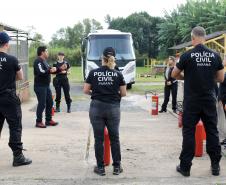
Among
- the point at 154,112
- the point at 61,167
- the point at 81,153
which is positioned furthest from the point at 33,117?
the point at 61,167

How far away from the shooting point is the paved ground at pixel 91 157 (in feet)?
21.5

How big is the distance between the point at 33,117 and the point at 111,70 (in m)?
6.79

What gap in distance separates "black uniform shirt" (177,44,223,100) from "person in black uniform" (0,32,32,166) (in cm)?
247

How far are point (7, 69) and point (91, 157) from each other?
204 centimetres

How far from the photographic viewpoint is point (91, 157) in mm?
7859

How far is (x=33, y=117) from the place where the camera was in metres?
13.0

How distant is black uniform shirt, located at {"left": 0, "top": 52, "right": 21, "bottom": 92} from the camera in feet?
23.0

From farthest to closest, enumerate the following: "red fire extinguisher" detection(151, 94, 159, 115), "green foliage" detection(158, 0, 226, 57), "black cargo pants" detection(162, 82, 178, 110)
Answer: "green foliage" detection(158, 0, 226, 57), "black cargo pants" detection(162, 82, 178, 110), "red fire extinguisher" detection(151, 94, 159, 115)

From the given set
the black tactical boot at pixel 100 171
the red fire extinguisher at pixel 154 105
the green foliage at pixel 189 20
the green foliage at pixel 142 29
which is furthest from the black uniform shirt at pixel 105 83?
the green foliage at pixel 142 29

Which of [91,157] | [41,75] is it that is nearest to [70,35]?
[41,75]

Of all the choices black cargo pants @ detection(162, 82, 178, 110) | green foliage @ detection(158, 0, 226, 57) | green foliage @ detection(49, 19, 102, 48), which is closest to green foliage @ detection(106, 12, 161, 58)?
green foliage @ detection(158, 0, 226, 57)

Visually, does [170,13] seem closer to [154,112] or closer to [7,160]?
[154,112]

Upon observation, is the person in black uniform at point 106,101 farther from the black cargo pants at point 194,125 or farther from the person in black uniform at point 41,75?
the person in black uniform at point 41,75

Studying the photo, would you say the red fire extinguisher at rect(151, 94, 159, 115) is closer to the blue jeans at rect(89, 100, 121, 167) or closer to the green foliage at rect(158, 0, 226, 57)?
the blue jeans at rect(89, 100, 121, 167)
